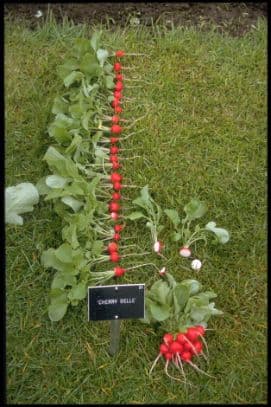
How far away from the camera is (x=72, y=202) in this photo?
231 centimetres

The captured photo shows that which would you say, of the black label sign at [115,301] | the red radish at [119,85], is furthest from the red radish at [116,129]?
the black label sign at [115,301]

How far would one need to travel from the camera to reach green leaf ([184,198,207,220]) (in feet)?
7.82

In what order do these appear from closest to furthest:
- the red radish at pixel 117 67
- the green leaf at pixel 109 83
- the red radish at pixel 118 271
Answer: the red radish at pixel 118 271 → the green leaf at pixel 109 83 → the red radish at pixel 117 67

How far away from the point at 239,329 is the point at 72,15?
2.36 m

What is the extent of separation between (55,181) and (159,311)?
821 millimetres

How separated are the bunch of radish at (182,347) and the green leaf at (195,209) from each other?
582 millimetres

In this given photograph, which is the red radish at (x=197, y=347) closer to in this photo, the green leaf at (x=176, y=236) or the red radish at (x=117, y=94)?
the green leaf at (x=176, y=236)

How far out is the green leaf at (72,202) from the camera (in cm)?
230

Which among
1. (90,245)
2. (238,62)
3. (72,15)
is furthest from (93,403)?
(72,15)

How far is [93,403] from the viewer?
2.02 meters

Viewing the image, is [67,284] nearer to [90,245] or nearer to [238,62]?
[90,245]

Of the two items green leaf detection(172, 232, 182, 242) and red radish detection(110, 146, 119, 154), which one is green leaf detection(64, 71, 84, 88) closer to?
red radish detection(110, 146, 119, 154)

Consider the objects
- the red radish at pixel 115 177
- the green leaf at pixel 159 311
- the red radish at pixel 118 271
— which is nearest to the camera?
the green leaf at pixel 159 311

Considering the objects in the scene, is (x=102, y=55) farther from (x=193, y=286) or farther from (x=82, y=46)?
(x=193, y=286)
